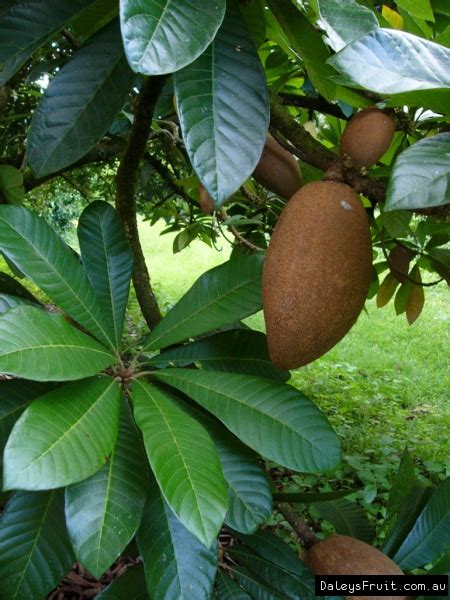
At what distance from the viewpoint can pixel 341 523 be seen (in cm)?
99

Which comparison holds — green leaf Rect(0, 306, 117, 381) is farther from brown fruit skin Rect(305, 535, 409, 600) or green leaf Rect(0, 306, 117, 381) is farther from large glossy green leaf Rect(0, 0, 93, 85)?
brown fruit skin Rect(305, 535, 409, 600)

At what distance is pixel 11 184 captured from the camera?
105cm

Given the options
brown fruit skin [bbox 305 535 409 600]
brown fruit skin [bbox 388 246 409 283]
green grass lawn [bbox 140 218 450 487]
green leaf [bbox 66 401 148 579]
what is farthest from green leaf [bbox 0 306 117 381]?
green grass lawn [bbox 140 218 450 487]

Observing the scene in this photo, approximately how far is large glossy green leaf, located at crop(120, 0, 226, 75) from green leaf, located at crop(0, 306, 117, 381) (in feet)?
0.91

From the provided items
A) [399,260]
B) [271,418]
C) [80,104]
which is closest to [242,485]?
[271,418]

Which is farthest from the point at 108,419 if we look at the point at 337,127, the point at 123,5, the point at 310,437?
the point at 337,127

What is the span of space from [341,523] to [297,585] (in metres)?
0.25

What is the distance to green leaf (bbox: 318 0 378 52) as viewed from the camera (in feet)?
1.55

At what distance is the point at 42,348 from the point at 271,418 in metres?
0.25

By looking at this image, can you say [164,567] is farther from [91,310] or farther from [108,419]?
[91,310]

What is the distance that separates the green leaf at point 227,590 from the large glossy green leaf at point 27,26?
67 cm

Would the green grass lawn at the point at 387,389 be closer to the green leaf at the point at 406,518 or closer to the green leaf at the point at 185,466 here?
the green leaf at the point at 406,518

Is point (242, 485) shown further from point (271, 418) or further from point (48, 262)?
point (48, 262)

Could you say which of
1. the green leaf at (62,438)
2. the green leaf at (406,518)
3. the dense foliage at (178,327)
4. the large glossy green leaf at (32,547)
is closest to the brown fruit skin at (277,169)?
the dense foliage at (178,327)
